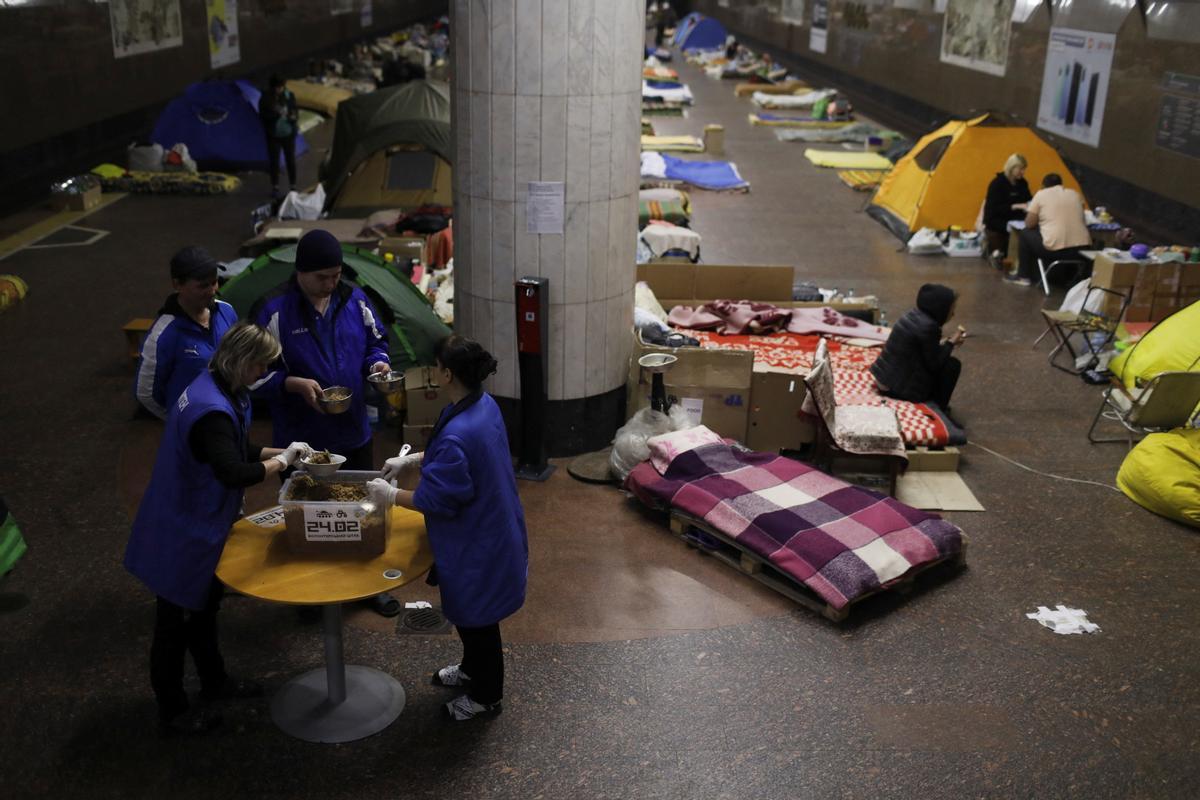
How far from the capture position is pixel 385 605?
5.72 metres

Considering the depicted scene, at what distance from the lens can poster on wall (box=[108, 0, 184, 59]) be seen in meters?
16.4

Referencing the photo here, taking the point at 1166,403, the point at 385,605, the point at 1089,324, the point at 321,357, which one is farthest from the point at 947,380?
the point at 321,357

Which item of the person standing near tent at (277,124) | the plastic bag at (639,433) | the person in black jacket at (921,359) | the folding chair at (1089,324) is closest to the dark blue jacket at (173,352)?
the plastic bag at (639,433)

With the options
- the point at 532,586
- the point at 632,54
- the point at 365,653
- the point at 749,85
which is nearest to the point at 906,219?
the point at 632,54

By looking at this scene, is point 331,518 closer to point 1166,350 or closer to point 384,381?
point 384,381

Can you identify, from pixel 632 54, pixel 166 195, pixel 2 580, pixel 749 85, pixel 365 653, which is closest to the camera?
pixel 365 653

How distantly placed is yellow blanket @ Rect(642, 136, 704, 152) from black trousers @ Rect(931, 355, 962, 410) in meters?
13.1

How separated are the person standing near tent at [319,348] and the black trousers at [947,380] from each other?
172 inches

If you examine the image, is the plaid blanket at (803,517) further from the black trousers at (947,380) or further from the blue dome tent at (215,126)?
the blue dome tent at (215,126)

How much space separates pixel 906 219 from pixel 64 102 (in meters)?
11.3

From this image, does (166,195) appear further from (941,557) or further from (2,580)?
(941,557)

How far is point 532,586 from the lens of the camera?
6062mm

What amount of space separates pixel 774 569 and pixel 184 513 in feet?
10.5

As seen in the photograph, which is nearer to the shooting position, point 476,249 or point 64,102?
point 476,249
